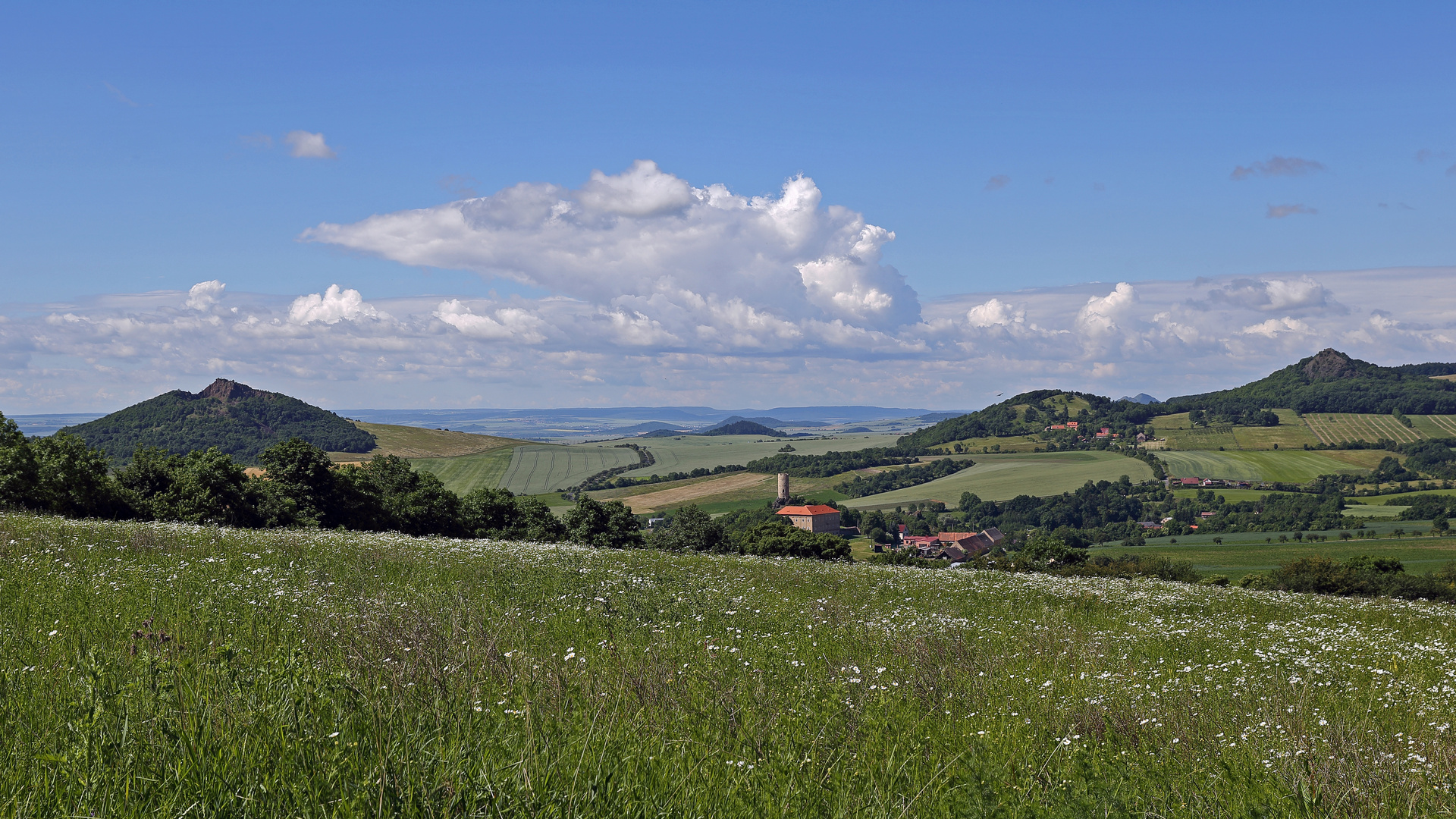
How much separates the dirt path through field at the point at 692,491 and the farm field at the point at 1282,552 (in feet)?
232

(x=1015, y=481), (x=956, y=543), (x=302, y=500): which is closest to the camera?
(x=302, y=500)

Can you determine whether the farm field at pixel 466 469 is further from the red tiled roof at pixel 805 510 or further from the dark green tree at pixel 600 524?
the dark green tree at pixel 600 524

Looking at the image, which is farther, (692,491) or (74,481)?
(692,491)

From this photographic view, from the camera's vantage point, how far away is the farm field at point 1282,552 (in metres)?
85.3

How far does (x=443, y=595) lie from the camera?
9.96m

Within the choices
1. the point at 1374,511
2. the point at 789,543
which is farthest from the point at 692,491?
the point at 1374,511

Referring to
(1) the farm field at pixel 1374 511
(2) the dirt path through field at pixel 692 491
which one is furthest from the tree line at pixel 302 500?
(1) the farm field at pixel 1374 511

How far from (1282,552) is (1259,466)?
300 ft

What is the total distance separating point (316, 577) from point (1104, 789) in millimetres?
9932

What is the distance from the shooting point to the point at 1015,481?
177125mm

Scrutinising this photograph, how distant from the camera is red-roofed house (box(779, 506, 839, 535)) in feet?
463

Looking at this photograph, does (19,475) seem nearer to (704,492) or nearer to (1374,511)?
(704,492)

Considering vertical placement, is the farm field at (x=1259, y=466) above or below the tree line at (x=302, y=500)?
below

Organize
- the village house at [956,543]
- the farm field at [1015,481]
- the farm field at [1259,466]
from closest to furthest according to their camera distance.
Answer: the village house at [956,543], the farm field at [1259,466], the farm field at [1015,481]
